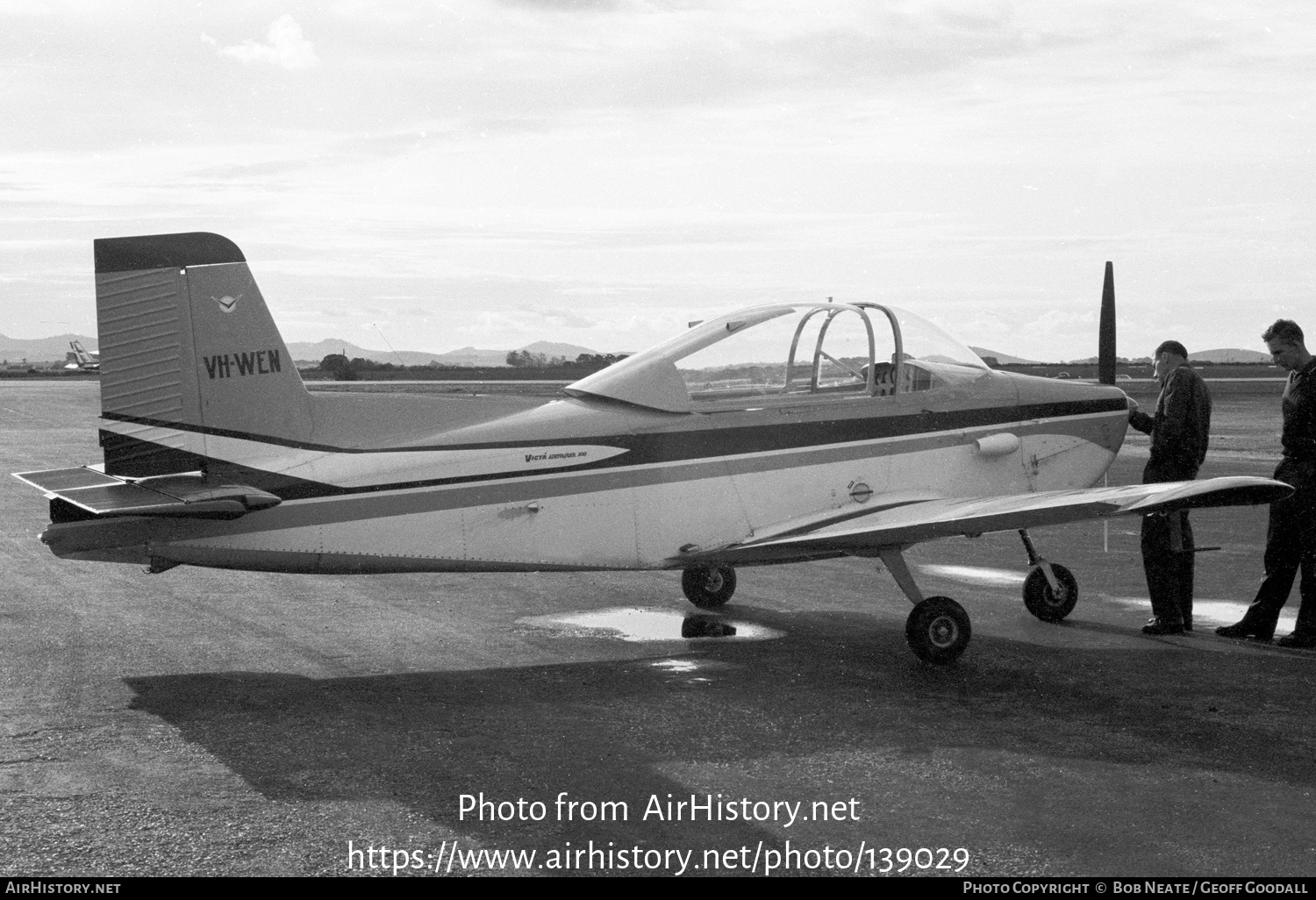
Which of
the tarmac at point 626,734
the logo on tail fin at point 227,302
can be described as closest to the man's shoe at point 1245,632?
the tarmac at point 626,734

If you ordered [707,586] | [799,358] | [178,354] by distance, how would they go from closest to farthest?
[178,354], [799,358], [707,586]

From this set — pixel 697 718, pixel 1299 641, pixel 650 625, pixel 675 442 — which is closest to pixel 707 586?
pixel 650 625

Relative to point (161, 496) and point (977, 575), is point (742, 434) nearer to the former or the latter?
point (161, 496)

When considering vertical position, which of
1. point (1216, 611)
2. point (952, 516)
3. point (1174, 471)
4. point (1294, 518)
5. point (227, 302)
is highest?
point (227, 302)

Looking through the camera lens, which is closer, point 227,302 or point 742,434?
point 227,302

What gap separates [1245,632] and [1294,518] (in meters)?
0.81

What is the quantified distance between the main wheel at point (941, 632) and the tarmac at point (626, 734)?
5.1 inches

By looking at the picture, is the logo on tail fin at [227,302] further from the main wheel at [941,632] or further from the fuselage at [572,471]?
the main wheel at [941,632]

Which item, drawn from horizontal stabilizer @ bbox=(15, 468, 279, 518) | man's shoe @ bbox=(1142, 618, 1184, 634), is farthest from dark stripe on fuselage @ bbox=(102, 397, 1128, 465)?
man's shoe @ bbox=(1142, 618, 1184, 634)

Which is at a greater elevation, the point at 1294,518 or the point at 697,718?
the point at 1294,518

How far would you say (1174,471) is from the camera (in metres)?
9.12

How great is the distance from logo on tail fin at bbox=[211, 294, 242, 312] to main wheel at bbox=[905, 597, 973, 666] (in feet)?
14.0

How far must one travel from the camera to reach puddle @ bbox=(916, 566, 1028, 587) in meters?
11.0

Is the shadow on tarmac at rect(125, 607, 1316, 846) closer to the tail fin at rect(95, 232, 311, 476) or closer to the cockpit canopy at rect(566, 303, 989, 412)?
the tail fin at rect(95, 232, 311, 476)
